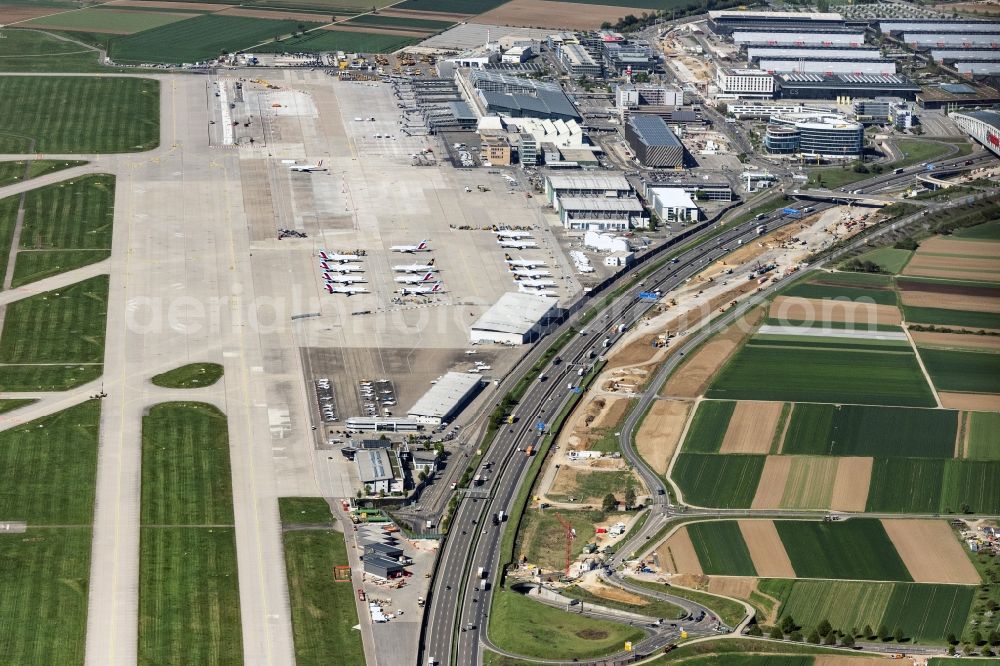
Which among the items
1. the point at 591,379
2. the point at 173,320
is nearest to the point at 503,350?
the point at 591,379

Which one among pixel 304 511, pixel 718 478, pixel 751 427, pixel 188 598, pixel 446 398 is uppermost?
pixel 751 427

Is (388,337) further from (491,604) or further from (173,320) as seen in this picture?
(491,604)

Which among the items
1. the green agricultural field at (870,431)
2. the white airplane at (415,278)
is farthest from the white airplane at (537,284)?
the green agricultural field at (870,431)

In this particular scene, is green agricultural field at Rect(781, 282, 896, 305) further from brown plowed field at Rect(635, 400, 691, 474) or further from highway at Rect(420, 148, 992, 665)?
brown plowed field at Rect(635, 400, 691, 474)

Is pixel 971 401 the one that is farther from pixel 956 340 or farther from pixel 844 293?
pixel 844 293

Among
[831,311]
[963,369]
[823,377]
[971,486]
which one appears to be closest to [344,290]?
[831,311]

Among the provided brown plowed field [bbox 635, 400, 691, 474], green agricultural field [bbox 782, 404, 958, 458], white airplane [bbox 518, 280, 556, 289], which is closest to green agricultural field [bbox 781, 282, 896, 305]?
white airplane [bbox 518, 280, 556, 289]

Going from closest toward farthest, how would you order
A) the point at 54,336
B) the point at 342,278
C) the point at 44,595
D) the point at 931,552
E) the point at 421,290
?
the point at 44,595 < the point at 931,552 < the point at 54,336 < the point at 421,290 < the point at 342,278
